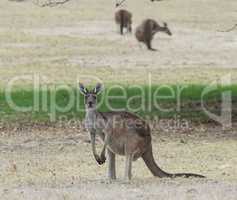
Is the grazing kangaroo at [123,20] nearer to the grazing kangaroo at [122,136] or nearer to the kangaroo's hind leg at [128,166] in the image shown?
the grazing kangaroo at [122,136]

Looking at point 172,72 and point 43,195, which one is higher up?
point 172,72

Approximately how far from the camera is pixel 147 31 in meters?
30.1

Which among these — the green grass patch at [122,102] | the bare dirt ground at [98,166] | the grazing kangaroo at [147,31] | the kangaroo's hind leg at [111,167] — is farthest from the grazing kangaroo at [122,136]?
the grazing kangaroo at [147,31]

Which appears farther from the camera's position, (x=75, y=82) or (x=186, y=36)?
(x=186, y=36)

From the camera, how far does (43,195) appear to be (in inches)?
365

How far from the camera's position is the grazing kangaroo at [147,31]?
2982 cm

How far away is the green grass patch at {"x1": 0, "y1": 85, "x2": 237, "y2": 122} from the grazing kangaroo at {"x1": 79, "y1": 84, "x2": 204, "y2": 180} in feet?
19.2

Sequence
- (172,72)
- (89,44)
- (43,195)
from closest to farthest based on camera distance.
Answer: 1. (43,195)
2. (172,72)
3. (89,44)

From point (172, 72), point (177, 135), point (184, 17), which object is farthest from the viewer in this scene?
point (184, 17)

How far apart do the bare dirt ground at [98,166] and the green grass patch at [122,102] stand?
990 millimetres

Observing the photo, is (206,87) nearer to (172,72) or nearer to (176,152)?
(172,72)

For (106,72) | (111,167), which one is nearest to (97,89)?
(111,167)

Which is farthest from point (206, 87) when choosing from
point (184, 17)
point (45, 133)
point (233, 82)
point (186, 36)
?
point (184, 17)

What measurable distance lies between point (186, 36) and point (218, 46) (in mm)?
2882
